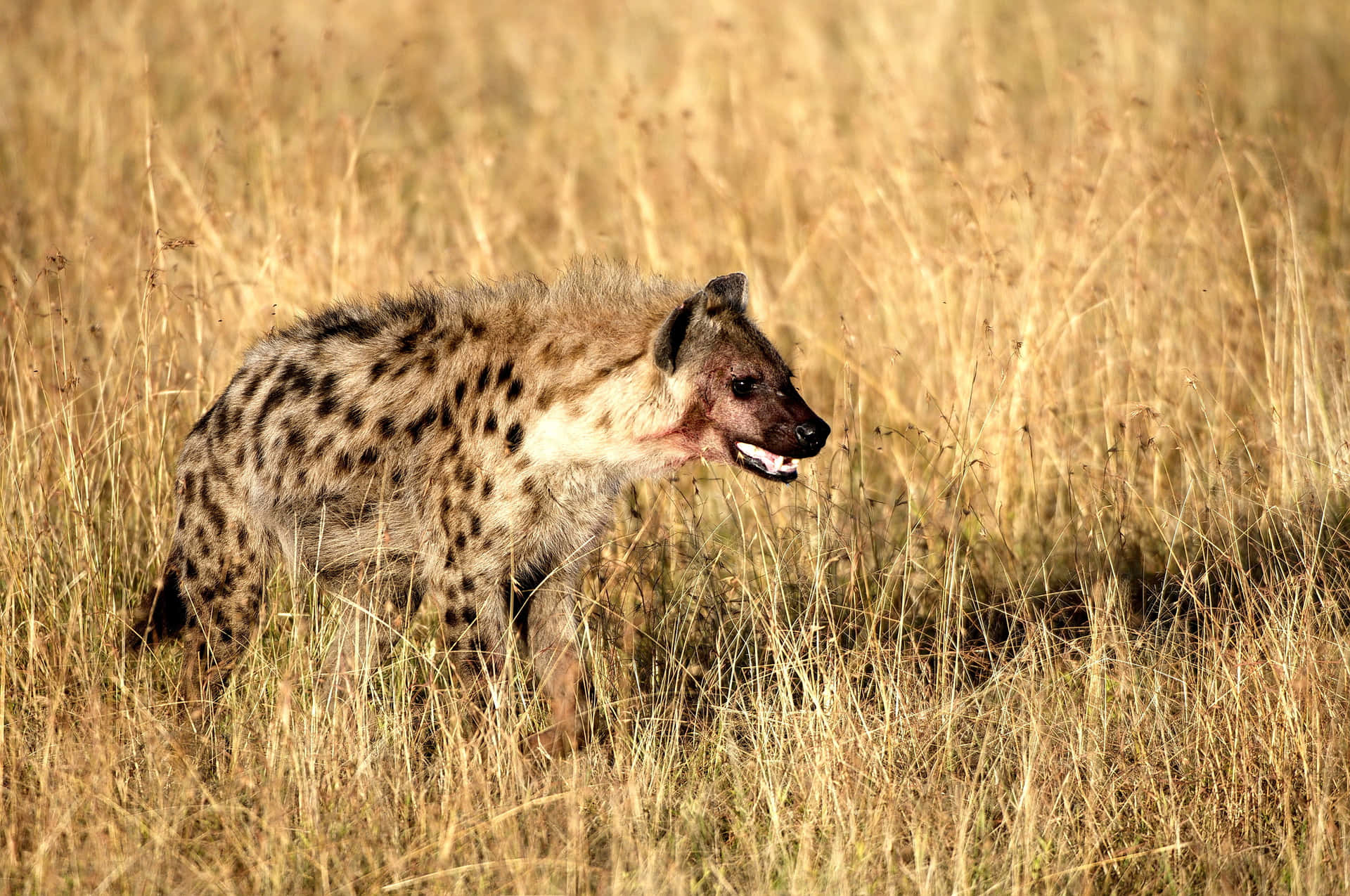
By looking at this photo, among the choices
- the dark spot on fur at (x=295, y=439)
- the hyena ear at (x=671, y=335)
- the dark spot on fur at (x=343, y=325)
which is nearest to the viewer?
the hyena ear at (x=671, y=335)

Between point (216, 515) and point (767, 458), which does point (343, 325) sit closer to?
point (216, 515)

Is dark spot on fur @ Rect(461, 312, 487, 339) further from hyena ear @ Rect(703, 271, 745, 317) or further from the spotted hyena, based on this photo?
hyena ear @ Rect(703, 271, 745, 317)

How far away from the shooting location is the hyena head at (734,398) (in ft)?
15.2

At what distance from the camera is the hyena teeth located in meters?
4.70

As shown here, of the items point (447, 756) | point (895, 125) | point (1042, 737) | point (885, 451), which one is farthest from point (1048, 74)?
point (447, 756)

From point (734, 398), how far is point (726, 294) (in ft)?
1.27

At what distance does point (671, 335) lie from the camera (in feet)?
15.3

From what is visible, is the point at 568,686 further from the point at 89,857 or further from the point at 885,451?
the point at 885,451

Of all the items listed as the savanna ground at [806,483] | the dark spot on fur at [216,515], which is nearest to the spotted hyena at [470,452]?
the dark spot on fur at [216,515]

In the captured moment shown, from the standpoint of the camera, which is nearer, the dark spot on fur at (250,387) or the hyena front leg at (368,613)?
the hyena front leg at (368,613)

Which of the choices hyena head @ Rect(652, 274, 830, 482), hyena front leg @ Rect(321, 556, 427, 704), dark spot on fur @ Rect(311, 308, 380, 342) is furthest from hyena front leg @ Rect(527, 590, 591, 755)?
dark spot on fur @ Rect(311, 308, 380, 342)

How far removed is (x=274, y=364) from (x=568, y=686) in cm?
148

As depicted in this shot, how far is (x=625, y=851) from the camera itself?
3828mm

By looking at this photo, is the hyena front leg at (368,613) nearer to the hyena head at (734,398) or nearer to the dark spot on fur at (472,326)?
the dark spot on fur at (472,326)
